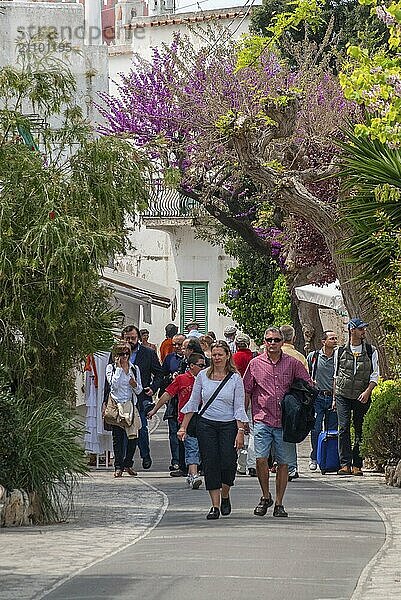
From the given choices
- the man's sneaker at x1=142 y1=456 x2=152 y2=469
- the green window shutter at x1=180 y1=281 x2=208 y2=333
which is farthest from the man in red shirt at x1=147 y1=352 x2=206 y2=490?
the green window shutter at x1=180 y1=281 x2=208 y2=333

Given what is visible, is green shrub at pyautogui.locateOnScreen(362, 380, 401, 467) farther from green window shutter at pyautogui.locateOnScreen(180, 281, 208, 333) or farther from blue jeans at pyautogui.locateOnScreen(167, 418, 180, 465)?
green window shutter at pyautogui.locateOnScreen(180, 281, 208, 333)

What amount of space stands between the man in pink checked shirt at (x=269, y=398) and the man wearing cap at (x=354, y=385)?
4.03 metres

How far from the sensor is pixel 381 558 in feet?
34.8

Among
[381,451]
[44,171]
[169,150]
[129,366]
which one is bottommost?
[381,451]

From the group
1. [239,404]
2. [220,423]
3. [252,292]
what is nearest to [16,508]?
[220,423]

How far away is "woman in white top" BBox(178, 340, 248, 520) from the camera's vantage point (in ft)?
43.9

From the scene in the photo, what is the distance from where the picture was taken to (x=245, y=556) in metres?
10.5

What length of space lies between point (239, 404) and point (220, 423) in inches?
10.6

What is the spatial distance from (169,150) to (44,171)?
1451cm

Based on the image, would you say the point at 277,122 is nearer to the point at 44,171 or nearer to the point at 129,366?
the point at 129,366

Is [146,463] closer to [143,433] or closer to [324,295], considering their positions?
[143,433]

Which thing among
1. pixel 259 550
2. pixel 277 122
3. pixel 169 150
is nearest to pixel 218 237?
pixel 169 150

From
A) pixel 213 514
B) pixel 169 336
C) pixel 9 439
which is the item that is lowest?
pixel 213 514

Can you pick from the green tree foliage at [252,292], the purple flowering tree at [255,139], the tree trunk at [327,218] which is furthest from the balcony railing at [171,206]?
the tree trunk at [327,218]
